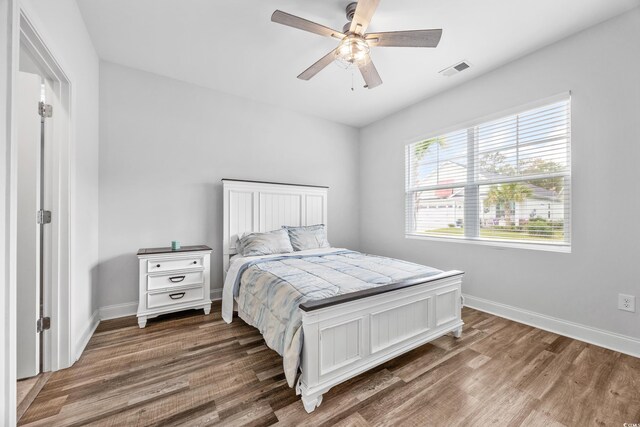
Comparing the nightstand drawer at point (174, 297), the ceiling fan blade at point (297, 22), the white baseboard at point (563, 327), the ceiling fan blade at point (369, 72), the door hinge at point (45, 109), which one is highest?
the ceiling fan blade at point (297, 22)

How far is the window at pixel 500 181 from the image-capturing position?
2516 mm

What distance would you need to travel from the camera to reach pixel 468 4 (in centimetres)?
202

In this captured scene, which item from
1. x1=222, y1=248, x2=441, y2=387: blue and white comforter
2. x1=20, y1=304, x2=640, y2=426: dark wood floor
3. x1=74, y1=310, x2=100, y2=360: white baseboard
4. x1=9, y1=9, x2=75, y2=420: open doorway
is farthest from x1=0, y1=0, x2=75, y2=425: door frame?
x1=222, y1=248, x2=441, y2=387: blue and white comforter

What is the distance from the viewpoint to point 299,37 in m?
2.40

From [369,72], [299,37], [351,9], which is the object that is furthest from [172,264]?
[351,9]

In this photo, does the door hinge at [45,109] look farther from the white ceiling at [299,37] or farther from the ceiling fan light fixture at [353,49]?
the ceiling fan light fixture at [353,49]

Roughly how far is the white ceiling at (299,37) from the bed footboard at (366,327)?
218 centimetres

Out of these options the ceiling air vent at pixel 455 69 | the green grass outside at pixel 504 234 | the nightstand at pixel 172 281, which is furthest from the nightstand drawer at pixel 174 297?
the ceiling air vent at pixel 455 69

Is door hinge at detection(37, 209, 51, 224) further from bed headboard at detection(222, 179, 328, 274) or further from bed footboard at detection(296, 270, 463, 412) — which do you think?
bed footboard at detection(296, 270, 463, 412)

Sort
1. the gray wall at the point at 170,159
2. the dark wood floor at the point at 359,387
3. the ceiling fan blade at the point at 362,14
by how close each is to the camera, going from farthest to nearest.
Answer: the gray wall at the point at 170,159 < the ceiling fan blade at the point at 362,14 < the dark wood floor at the point at 359,387

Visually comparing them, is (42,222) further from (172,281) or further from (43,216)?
(172,281)

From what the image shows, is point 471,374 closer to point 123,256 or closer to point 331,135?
point 123,256

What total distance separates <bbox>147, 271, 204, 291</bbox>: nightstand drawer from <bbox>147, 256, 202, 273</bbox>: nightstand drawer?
63 millimetres

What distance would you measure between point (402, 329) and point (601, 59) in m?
2.89
